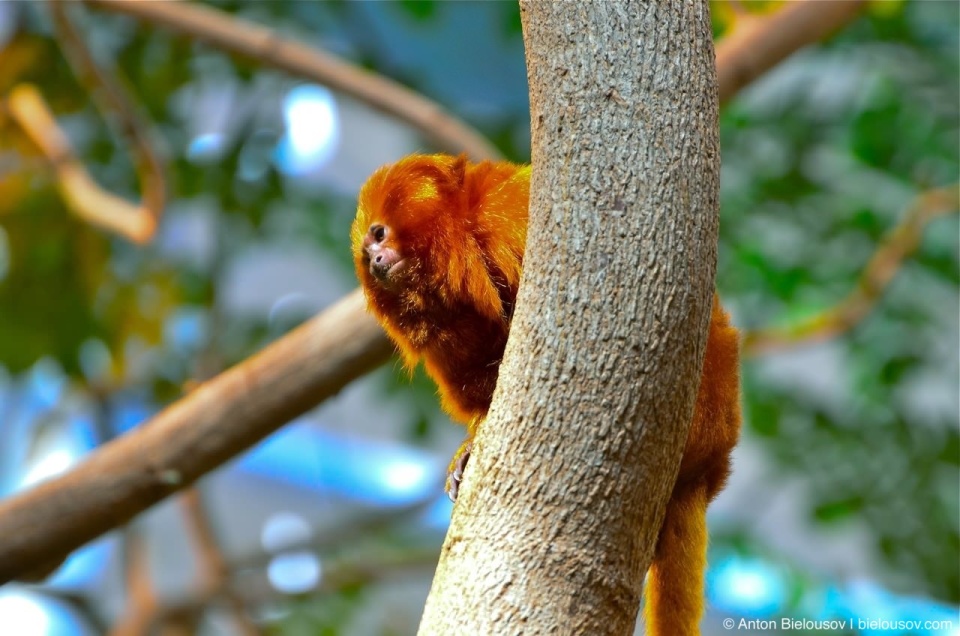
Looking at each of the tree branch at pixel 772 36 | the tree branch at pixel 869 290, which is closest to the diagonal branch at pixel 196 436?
the tree branch at pixel 772 36

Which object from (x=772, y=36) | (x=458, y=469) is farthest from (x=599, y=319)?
(x=772, y=36)

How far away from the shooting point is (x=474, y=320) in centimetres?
173

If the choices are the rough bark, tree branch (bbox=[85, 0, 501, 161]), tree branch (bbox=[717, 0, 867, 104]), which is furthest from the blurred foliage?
the rough bark

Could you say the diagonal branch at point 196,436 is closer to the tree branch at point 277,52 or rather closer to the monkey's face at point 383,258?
the monkey's face at point 383,258

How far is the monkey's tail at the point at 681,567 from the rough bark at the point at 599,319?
394mm

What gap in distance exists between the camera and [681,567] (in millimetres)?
1557

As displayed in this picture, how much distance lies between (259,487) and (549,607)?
645 cm

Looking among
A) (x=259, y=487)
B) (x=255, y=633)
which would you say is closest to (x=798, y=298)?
(x=255, y=633)

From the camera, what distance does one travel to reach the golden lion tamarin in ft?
5.13

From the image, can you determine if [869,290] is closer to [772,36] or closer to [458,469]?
[772,36]

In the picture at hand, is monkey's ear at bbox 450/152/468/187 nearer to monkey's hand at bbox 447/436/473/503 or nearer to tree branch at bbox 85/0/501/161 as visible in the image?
monkey's hand at bbox 447/436/473/503

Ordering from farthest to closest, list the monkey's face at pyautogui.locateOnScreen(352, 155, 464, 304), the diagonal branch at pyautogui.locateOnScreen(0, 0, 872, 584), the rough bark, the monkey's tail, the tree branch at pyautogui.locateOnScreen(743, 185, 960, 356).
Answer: the tree branch at pyautogui.locateOnScreen(743, 185, 960, 356), the diagonal branch at pyautogui.locateOnScreen(0, 0, 872, 584), the monkey's face at pyautogui.locateOnScreen(352, 155, 464, 304), the monkey's tail, the rough bark

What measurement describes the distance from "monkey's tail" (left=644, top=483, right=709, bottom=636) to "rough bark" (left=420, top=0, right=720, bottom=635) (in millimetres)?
394

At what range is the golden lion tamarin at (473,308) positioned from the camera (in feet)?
5.13
